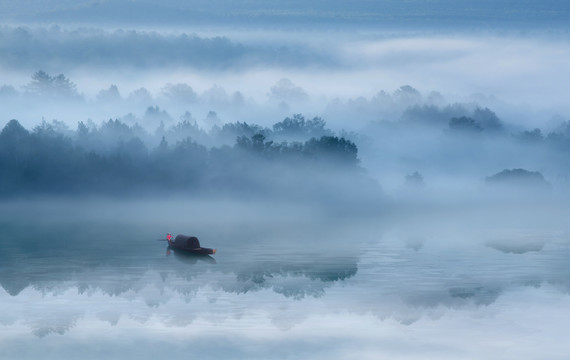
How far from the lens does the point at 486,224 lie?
144 meters

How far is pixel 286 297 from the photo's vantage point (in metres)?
53.2

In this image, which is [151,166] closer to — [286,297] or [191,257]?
[191,257]

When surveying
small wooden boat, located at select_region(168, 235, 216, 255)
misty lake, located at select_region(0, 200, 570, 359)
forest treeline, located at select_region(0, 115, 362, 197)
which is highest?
forest treeline, located at select_region(0, 115, 362, 197)

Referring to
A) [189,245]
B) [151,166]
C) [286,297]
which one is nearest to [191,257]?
[189,245]

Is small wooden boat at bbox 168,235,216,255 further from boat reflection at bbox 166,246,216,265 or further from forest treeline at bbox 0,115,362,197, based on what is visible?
forest treeline at bbox 0,115,362,197

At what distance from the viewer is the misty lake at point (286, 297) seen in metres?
39.3

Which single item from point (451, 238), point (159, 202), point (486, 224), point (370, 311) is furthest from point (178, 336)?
point (159, 202)

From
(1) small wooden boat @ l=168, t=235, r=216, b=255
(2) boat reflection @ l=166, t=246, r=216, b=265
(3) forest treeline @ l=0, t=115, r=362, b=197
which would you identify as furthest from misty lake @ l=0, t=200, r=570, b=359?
(3) forest treeline @ l=0, t=115, r=362, b=197

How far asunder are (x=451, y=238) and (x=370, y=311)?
59916mm

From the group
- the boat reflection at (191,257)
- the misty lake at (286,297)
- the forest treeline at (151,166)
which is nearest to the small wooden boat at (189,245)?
the boat reflection at (191,257)

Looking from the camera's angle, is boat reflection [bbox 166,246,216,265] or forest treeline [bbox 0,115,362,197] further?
forest treeline [bbox 0,115,362,197]

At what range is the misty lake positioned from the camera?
39.3 metres

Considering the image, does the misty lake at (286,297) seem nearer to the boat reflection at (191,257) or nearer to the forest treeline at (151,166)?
the boat reflection at (191,257)

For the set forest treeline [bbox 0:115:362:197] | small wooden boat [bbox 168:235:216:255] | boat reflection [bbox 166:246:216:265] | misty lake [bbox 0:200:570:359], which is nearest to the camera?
misty lake [bbox 0:200:570:359]
